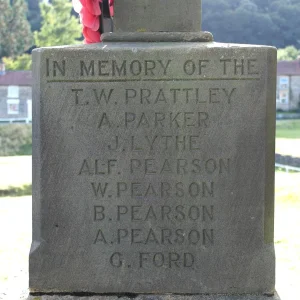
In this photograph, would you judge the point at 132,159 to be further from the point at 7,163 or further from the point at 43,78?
the point at 7,163

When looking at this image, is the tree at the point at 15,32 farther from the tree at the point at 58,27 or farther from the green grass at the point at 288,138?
the green grass at the point at 288,138

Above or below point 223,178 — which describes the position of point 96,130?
above

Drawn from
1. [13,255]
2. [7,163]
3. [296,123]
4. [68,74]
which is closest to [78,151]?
[68,74]

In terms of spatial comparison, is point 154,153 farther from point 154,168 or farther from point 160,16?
point 160,16

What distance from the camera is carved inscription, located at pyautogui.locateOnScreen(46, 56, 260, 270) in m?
A: 3.03

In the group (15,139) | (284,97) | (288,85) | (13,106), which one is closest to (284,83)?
(288,85)

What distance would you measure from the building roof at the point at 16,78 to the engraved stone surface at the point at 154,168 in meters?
48.6

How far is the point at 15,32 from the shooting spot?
182ft

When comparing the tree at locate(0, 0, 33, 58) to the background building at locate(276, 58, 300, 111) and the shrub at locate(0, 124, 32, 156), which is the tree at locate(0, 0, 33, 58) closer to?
the shrub at locate(0, 124, 32, 156)

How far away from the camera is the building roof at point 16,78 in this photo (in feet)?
166

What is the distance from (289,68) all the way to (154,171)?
5586 centimetres

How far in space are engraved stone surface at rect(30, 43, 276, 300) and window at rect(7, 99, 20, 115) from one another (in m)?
49.2

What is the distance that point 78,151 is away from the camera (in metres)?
3.08

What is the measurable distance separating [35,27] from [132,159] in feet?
238
